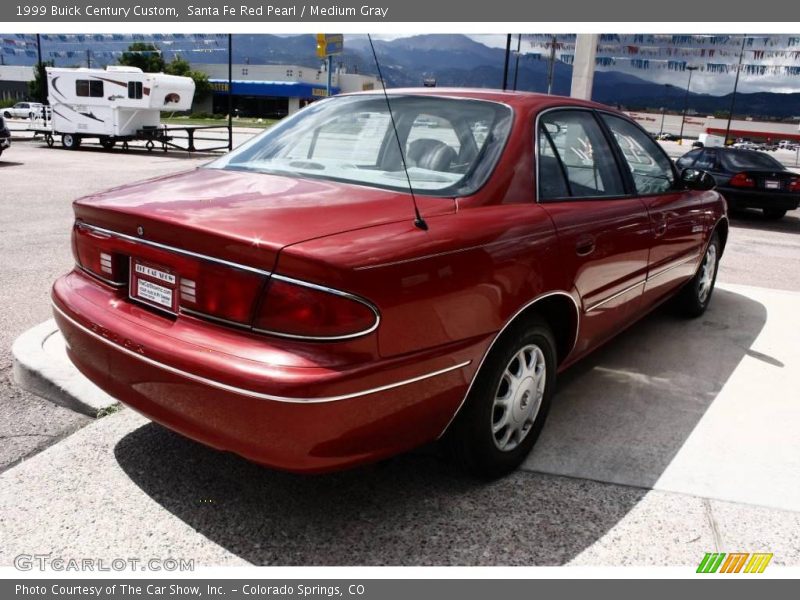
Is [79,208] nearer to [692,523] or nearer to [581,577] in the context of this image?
[581,577]

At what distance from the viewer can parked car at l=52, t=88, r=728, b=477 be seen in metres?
2.12

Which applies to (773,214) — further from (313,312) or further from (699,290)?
(313,312)

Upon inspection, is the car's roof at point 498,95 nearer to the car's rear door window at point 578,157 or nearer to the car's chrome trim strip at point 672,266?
the car's rear door window at point 578,157

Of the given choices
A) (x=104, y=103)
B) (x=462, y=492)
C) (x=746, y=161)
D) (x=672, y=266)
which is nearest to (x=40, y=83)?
(x=104, y=103)

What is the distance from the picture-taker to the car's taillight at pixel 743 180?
479 inches

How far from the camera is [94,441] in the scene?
312 cm

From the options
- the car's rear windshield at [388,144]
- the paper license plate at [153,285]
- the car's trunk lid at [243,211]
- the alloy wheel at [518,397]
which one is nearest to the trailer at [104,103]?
the car's rear windshield at [388,144]

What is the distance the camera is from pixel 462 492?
2.83 m

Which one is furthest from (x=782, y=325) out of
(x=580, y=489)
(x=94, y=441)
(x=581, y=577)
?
(x=94, y=441)

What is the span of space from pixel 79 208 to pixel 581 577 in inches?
92.9

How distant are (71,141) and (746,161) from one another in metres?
22.0

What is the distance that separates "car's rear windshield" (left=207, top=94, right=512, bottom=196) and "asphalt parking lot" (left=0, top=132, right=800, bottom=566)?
124cm

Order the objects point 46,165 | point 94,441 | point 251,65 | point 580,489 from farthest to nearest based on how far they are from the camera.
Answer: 1. point 251,65
2. point 46,165
3. point 94,441
4. point 580,489

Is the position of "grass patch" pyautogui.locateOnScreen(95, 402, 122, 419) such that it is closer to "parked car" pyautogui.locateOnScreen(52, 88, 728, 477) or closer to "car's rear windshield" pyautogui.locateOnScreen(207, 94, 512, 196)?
"parked car" pyautogui.locateOnScreen(52, 88, 728, 477)
